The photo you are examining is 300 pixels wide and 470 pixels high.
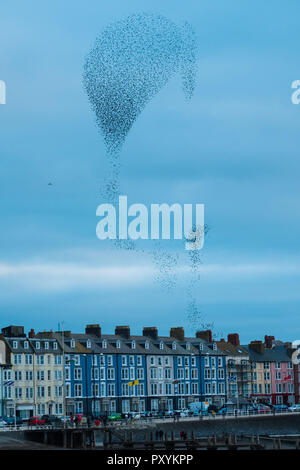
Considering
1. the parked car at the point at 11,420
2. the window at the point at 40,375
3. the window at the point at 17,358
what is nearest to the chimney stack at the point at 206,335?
the window at the point at 40,375

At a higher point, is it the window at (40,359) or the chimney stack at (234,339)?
the chimney stack at (234,339)

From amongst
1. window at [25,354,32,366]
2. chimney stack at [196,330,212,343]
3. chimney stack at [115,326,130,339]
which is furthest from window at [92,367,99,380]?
chimney stack at [196,330,212,343]

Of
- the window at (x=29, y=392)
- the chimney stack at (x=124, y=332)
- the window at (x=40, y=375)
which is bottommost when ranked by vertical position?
the window at (x=29, y=392)

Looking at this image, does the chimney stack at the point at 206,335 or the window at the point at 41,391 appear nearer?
the window at the point at 41,391

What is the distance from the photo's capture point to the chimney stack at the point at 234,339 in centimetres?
17650

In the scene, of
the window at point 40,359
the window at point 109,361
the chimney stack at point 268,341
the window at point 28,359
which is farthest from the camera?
the chimney stack at point 268,341

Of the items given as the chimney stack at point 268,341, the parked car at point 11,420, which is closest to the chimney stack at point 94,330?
the parked car at point 11,420

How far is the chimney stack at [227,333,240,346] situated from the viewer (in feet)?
579

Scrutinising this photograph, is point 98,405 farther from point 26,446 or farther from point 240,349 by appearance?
point 26,446

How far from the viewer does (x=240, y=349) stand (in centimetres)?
17312

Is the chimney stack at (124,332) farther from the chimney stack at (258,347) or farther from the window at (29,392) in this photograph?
the chimney stack at (258,347)

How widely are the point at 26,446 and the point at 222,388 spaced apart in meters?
81.8

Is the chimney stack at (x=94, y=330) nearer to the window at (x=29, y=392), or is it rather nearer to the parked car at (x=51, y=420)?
the window at (x=29, y=392)

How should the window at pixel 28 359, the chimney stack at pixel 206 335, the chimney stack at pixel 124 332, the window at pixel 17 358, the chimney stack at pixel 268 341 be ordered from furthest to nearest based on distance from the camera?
the chimney stack at pixel 268 341, the chimney stack at pixel 206 335, the chimney stack at pixel 124 332, the window at pixel 28 359, the window at pixel 17 358
